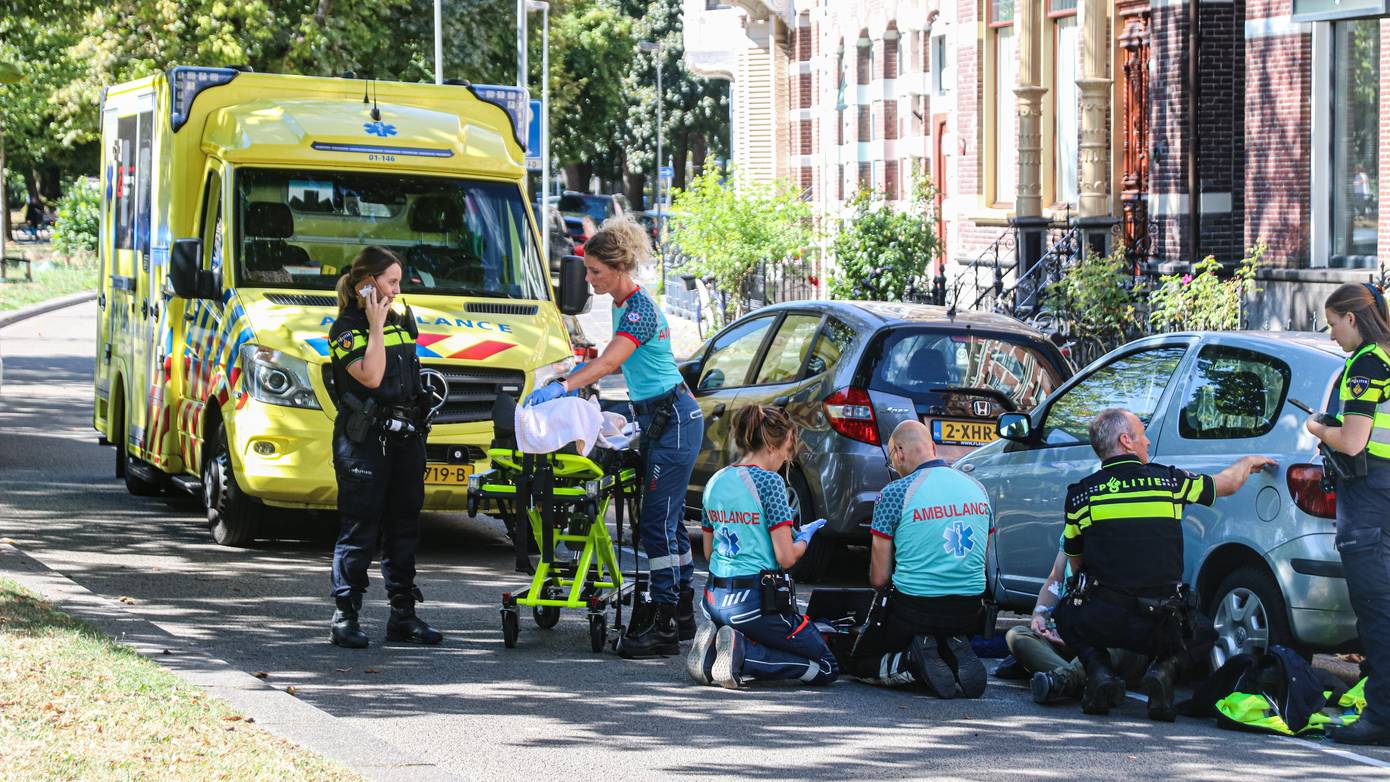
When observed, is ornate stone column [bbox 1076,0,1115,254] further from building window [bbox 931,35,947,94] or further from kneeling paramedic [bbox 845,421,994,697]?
kneeling paramedic [bbox 845,421,994,697]

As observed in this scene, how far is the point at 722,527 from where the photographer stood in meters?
8.50

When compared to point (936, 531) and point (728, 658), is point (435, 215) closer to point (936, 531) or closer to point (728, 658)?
point (728, 658)

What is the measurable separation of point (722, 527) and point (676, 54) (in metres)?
76.8

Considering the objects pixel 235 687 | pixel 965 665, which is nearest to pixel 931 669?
pixel 965 665

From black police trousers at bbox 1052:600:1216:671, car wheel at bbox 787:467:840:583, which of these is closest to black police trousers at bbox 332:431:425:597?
car wheel at bbox 787:467:840:583

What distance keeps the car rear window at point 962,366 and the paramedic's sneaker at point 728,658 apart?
129 inches

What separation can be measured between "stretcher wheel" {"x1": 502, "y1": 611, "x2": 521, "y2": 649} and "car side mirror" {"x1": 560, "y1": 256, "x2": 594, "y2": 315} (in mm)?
3087

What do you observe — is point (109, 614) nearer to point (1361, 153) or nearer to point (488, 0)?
point (1361, 153)

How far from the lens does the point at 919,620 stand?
27.3 feet

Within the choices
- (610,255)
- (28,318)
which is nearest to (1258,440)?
(610,255)

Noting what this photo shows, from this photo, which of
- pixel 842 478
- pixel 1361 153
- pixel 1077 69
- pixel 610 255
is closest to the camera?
pixel 610 255

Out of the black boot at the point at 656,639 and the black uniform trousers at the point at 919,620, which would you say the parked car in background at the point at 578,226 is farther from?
the black uniform trousers at the point at 919,620

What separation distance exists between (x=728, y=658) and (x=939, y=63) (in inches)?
945

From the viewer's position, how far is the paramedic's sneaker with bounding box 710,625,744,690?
8.36 meters
